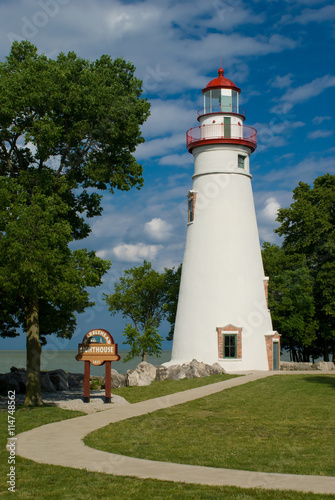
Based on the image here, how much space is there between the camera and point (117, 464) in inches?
408

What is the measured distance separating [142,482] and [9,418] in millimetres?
8187

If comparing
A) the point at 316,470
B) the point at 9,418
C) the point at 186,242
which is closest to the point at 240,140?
the point at 186,242

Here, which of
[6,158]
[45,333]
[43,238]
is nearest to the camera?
[43,238]

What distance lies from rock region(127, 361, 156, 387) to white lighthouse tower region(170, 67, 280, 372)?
412 cm

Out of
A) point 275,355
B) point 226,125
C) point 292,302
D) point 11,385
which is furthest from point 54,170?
point 292,302

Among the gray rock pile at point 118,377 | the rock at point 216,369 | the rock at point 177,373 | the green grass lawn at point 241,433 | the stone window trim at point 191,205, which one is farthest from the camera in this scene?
the stone window trim at point 191,205

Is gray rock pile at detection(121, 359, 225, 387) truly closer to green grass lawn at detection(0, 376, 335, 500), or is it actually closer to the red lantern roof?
the red lantern roof

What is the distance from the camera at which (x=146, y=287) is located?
132 ft

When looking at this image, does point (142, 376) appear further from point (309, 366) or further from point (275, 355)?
point (309, 366)

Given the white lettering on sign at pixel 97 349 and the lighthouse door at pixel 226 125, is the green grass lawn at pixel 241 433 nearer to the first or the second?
the white lettering on sign at pixel 97 349

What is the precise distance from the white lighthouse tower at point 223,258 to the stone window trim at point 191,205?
70mm

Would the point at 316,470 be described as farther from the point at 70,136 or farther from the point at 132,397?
the point at 70,136

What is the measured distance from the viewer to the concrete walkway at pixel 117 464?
9016 mm

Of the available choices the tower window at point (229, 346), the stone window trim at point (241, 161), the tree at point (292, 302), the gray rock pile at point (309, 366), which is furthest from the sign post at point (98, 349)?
the tree at point (292, 302)
